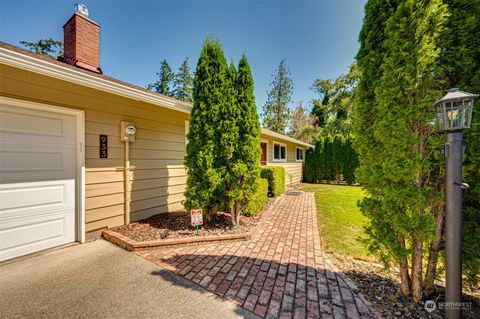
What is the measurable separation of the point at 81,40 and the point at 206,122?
3761 mm

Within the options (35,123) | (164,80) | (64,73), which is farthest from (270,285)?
(164,80)

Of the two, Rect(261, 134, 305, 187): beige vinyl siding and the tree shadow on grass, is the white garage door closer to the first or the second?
the tree shadow on grass

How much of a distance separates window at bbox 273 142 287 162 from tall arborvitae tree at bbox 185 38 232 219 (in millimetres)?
6723

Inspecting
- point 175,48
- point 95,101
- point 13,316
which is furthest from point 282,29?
point 13,316

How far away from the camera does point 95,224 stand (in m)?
3.55

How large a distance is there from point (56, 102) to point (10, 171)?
124cm

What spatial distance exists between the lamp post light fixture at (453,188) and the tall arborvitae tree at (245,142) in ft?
9.37

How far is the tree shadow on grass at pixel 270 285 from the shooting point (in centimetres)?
187

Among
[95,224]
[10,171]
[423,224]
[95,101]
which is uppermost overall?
[95,101]

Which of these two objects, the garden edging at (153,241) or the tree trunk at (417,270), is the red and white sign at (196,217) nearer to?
the garden edging at (153,241)

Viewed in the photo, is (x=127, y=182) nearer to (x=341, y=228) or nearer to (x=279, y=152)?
(x=341, y=228)

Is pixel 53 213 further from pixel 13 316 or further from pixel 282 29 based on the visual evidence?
pixel 282 29

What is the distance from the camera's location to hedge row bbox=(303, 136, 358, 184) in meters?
13.1

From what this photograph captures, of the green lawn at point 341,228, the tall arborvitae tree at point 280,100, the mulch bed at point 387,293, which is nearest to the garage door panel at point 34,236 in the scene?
the mulch bed at point 387,293
